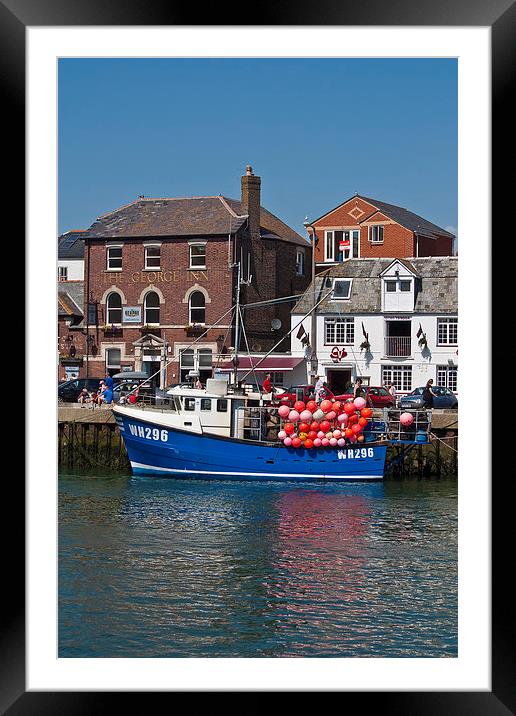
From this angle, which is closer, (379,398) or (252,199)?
(379,398)

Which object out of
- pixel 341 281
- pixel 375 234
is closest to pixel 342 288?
pixel 341 281

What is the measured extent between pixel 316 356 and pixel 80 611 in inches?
956

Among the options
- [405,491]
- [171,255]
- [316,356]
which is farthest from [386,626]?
[171,255]

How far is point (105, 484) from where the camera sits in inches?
902

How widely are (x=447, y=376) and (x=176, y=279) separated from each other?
10.6m

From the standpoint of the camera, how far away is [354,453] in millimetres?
23359

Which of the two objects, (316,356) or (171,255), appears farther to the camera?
(171,255)

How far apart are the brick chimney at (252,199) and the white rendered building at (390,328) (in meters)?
3.96

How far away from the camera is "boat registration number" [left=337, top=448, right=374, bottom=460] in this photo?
918 inches

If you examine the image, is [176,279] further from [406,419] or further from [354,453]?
[406,419]

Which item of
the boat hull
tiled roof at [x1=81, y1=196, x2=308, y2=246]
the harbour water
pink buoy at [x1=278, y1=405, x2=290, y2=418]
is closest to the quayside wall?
the boat hull

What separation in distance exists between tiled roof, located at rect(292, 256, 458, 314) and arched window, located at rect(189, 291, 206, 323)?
11.2 feet

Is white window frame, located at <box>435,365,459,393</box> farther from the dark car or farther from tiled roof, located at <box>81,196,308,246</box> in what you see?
the dark car
